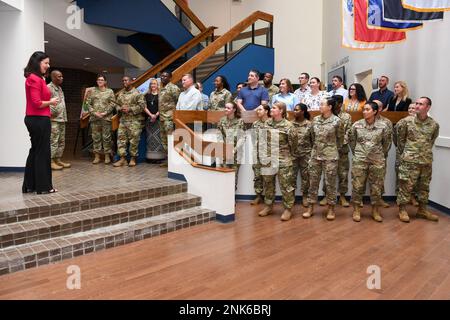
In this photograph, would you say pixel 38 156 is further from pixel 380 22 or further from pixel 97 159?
pixel 380 22

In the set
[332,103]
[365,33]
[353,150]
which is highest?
[365,33]

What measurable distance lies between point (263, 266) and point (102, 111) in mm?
4544

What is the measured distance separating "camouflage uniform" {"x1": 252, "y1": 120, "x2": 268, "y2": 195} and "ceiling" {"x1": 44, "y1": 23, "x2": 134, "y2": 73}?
4.57 metres

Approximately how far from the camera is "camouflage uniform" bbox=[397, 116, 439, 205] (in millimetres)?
4812

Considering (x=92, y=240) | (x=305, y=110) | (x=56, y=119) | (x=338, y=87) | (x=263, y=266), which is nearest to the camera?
(x=263, y=266)

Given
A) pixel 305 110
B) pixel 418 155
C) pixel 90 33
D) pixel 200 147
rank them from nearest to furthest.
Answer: pixel 418 155 → pixel 200 147 → pixel 305 110 → pixel 90 33

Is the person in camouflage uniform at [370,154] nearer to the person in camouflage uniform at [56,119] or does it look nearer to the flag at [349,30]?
the flag at [349,30]

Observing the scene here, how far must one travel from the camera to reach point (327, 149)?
4.96 m

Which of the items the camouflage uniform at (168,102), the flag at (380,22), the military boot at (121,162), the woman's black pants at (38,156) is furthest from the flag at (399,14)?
the military boot at (121,162)

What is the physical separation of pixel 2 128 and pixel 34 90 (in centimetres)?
237

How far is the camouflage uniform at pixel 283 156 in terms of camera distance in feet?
16.5

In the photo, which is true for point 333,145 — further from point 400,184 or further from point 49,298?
point 49,298

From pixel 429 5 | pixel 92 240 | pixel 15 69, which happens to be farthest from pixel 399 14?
pixel 15 69

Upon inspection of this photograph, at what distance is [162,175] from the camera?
5887 mm
